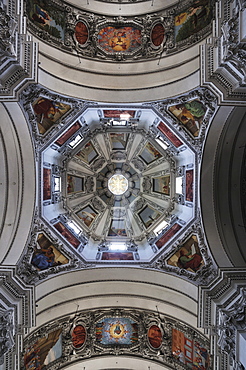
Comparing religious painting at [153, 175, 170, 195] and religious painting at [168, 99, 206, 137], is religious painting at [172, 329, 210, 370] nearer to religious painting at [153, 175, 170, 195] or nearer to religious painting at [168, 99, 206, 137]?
religious painting at [153, 175, 170, 195]

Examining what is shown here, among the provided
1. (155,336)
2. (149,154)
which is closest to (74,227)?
(149,154)

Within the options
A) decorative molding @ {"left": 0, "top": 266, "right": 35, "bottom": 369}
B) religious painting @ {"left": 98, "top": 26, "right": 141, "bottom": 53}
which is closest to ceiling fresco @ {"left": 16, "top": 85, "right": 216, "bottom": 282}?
decorative molding @ {"left": 0, "top": 266, "right": 35, "bottom": 369}

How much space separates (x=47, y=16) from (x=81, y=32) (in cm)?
159

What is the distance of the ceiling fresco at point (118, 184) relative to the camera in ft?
42.8

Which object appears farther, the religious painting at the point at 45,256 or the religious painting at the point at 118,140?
the religious painting at the point at 118,140

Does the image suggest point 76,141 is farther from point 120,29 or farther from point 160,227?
point 160,227

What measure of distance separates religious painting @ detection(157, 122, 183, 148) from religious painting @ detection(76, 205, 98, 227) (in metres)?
6.94

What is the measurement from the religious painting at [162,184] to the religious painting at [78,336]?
27.1ft

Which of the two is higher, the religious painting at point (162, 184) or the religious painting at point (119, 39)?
the religious painting at point (119, 39)

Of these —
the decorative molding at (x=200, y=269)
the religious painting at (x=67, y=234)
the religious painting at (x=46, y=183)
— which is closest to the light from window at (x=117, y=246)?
the religious painting at (x=67, y=234)

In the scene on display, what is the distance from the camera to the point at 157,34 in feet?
43.0

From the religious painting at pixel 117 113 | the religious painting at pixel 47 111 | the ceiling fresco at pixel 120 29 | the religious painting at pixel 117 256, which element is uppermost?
the ceiling fresco at pixel 120 29

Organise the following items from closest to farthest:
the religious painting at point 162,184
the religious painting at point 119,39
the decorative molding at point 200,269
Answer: the decorative molding at point 200,269 → the religious painting at point 119,39 → the religious painting at point 162,184

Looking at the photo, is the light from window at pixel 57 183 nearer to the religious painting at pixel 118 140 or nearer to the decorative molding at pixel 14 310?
the religious painting at pixel 118 140
